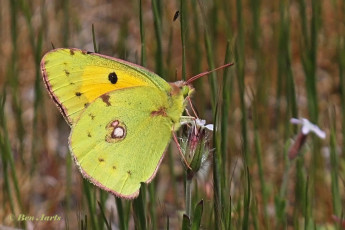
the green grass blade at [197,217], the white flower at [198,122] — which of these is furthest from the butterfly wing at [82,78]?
the green grass blade at [197,217]

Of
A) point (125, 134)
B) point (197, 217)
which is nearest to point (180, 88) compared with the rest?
point (125, 134)

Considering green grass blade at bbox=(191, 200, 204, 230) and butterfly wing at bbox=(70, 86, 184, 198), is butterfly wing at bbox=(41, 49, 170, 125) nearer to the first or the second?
butterfly wing at bbox=(70, 86, 184, 198)

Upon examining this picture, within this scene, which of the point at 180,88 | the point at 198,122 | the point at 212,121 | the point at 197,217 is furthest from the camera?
the point at 212,121

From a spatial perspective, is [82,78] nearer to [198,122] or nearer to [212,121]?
[198,122]

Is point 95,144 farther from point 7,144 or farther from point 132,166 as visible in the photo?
point 7,144

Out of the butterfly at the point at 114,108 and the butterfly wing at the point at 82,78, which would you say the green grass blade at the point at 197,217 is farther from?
the butterfly wing at the point at 82,78
